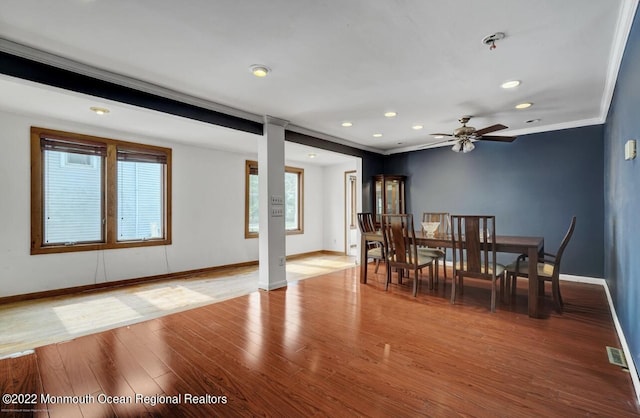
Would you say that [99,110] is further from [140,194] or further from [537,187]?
[537,187]

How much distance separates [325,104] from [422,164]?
10.6 ft

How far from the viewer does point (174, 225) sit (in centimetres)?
535

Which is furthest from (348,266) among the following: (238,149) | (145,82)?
(145,82)

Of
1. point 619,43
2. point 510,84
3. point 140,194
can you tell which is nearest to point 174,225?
point 140,194

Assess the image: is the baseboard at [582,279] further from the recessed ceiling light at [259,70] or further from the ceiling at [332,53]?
the recessed ceiling light at [259,70]

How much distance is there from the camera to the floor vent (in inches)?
84.8

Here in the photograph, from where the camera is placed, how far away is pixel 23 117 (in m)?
3.93

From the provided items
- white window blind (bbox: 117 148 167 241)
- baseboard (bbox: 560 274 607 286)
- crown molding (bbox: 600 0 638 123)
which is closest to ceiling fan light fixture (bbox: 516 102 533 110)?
crown molding (bbox: 600 0 638 123)

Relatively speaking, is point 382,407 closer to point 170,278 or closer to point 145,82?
point 145,82

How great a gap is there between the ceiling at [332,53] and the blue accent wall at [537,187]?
0.79 metres

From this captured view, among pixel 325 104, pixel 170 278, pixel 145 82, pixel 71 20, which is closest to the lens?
pixel 71 20

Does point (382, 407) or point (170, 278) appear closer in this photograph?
point (382, 407)

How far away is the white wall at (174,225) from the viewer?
3.86 m

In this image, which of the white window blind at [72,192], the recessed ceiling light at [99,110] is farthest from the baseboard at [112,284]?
the recessed ceiling light at [99,110]
